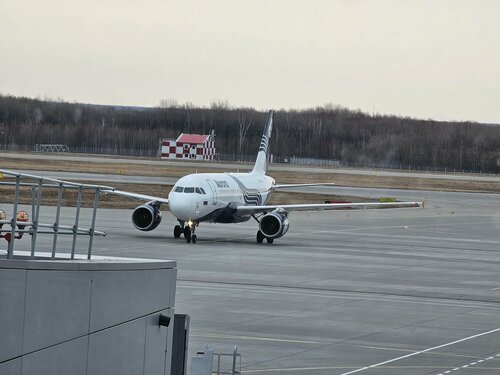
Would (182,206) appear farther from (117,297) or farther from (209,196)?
(117,297)

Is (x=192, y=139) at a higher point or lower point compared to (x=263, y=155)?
higher

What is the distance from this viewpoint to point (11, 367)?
1307 centimetres

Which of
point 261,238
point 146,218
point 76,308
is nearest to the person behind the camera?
point 76,308

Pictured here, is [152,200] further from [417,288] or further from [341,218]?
[341,218]

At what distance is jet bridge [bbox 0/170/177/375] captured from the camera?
13.2 m

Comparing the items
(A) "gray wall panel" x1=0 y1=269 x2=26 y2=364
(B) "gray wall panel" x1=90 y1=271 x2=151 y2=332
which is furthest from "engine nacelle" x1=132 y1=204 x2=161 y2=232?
(A) "gray wall panel" x1=0 y1=269 x2=26 y2=364

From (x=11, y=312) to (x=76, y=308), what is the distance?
1.53 metres

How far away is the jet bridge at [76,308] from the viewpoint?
521 inches

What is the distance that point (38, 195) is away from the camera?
15258 mm

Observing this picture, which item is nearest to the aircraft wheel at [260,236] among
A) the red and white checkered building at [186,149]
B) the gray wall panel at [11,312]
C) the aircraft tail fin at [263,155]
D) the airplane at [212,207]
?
the airplane at [212,207]

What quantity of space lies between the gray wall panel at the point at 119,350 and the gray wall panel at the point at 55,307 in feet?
1.59

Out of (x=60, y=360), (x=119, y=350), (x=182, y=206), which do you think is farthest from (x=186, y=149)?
(x=60, y=360)

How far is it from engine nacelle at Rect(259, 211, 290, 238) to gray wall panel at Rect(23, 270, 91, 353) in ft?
131

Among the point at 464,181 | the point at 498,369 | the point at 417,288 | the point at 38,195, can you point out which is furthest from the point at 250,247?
the point at 464,181
